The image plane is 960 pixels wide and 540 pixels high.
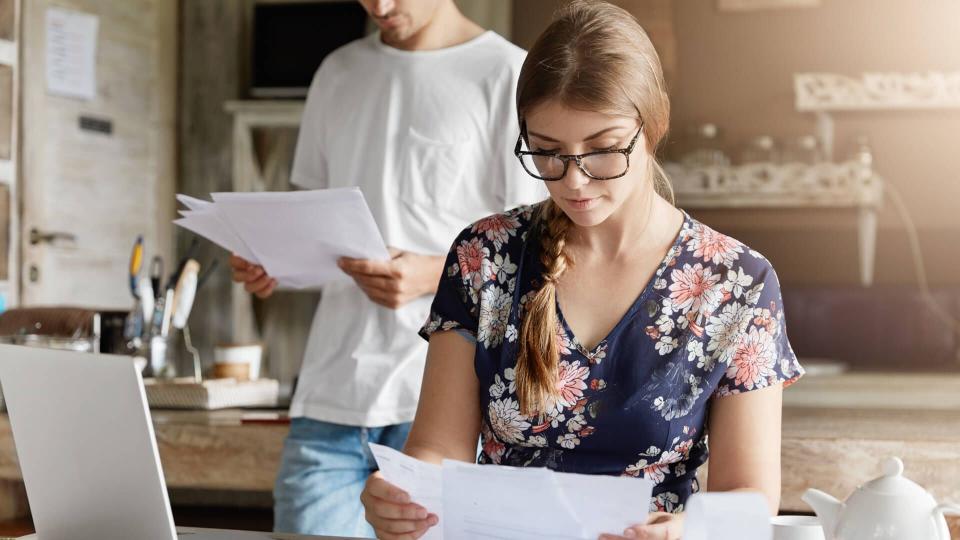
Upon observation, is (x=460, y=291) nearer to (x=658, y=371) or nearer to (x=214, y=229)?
(x=658, y=371)

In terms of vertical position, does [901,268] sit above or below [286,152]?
below

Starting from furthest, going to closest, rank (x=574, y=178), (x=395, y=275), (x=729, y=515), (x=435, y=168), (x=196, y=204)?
(x=435, y=168)
(x=395, y=275)
(x=196, y=204)
(x=574, y=178)
(x=729, y=515)

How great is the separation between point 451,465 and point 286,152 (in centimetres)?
399

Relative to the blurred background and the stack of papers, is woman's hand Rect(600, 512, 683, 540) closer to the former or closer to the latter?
the stack of papers

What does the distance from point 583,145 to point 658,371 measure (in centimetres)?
30

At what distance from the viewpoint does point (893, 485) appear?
1.11 meters

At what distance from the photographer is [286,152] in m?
4.93

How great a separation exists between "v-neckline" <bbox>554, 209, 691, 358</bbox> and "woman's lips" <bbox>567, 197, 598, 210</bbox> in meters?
0.15

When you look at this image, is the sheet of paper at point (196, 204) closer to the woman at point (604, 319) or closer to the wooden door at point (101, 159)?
the woman at point (604, 319)

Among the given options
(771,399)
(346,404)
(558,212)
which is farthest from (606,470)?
(346,404)

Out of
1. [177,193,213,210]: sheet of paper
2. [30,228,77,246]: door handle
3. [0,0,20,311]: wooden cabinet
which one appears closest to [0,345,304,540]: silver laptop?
[177,193,213,210]: sheet of paper

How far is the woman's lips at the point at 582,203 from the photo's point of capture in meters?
1.38

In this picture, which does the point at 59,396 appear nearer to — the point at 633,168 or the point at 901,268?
the point at 633,168

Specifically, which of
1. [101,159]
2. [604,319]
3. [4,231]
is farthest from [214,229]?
[101,159]
